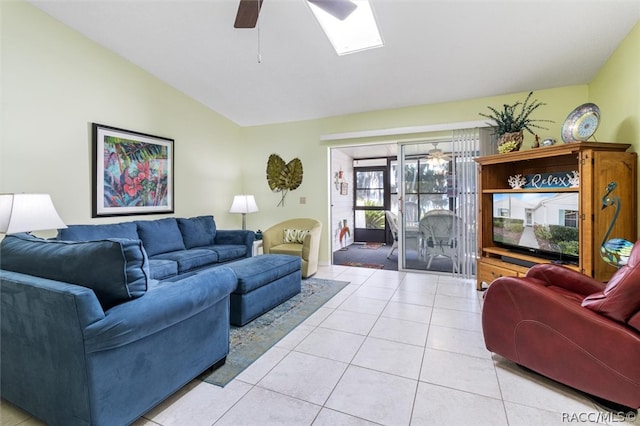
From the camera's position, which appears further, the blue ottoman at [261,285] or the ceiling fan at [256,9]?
the blue ottoman at [261,285]

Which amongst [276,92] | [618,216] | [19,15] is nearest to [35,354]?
[19,15]

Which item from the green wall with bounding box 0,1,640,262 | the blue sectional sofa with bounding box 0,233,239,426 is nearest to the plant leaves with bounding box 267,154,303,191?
the green wall with bounding box 0,1,640,262

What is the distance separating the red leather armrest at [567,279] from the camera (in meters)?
2.02

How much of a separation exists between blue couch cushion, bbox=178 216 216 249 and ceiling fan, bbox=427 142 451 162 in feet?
11.4

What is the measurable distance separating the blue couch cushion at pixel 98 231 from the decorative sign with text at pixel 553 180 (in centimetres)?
461

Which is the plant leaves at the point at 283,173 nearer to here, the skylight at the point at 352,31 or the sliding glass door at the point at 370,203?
the skylight at the point at 352,31

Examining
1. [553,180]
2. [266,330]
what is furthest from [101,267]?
[553,180]

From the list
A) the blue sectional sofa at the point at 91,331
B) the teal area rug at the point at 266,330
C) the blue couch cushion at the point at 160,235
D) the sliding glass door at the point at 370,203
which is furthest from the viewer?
the sliding glass door at the point at 370,203

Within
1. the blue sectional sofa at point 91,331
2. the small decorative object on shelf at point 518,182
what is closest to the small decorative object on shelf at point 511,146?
the small decorative object on shelf at point 518,182

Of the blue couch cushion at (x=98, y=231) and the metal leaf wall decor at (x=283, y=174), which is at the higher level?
the metal leaf wall decor at (x=283, y=174)

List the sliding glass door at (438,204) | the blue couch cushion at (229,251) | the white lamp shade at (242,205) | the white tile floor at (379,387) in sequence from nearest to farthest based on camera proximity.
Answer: the white tile floor at (379,387)
the blue couch cushion at (229,251)
the sliding glass door at (438,204)
the white lamp shade at (242,205)

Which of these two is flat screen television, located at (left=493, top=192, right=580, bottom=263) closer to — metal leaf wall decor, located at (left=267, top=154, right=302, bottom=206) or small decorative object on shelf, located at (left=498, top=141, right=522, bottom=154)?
small decorative object on shelf, located at (left=498, top=141, right=522, bottom=154)

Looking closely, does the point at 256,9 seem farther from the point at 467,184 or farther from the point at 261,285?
the point at 467,184

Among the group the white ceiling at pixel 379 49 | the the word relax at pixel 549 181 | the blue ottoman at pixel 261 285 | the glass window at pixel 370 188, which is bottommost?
the blue ottoman at pixel 261 285
